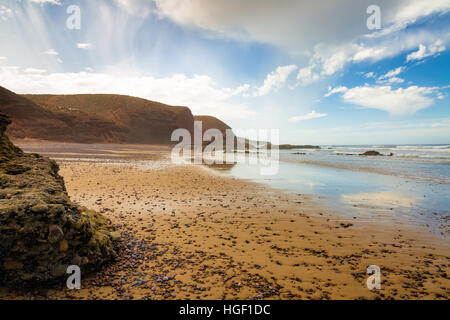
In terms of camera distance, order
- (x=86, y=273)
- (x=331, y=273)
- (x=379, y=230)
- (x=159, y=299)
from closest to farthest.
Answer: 1. (x=159, y=299)
2. (x=86, y=273)
3. (x=331, y=273)
4. (x=379, y=230)

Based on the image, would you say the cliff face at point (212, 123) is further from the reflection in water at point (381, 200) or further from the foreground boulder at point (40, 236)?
the foreground boulder at point (40, 236)

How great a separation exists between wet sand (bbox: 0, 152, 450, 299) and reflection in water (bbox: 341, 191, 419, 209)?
9.72 ft

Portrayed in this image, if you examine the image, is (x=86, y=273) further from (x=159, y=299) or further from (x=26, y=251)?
(x=159, y=299)

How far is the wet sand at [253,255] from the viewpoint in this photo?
13.4 ft

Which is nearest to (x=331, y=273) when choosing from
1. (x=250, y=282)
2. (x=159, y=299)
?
(x=250, y=282)

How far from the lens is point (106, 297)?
147 inches

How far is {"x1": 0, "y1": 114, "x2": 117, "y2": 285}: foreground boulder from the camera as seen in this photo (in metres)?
3.47

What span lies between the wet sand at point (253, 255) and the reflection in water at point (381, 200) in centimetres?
296

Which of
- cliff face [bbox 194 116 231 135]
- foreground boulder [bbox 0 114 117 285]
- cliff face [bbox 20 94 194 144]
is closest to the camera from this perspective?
foreground boulder [bbox 0 114 117 285]

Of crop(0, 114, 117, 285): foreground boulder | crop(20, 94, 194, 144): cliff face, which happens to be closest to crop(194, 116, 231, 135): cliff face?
crop(20, 94, 194, 144): cliff face

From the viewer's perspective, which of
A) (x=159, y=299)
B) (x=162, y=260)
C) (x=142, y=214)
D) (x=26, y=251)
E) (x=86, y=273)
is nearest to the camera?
(x=26, y=251)

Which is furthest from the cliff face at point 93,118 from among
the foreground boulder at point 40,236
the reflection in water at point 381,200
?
the reflection in water at point 381,200

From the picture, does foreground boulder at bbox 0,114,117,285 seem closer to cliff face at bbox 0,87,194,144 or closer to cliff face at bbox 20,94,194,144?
cliff face at bbox 0,87,194,144
